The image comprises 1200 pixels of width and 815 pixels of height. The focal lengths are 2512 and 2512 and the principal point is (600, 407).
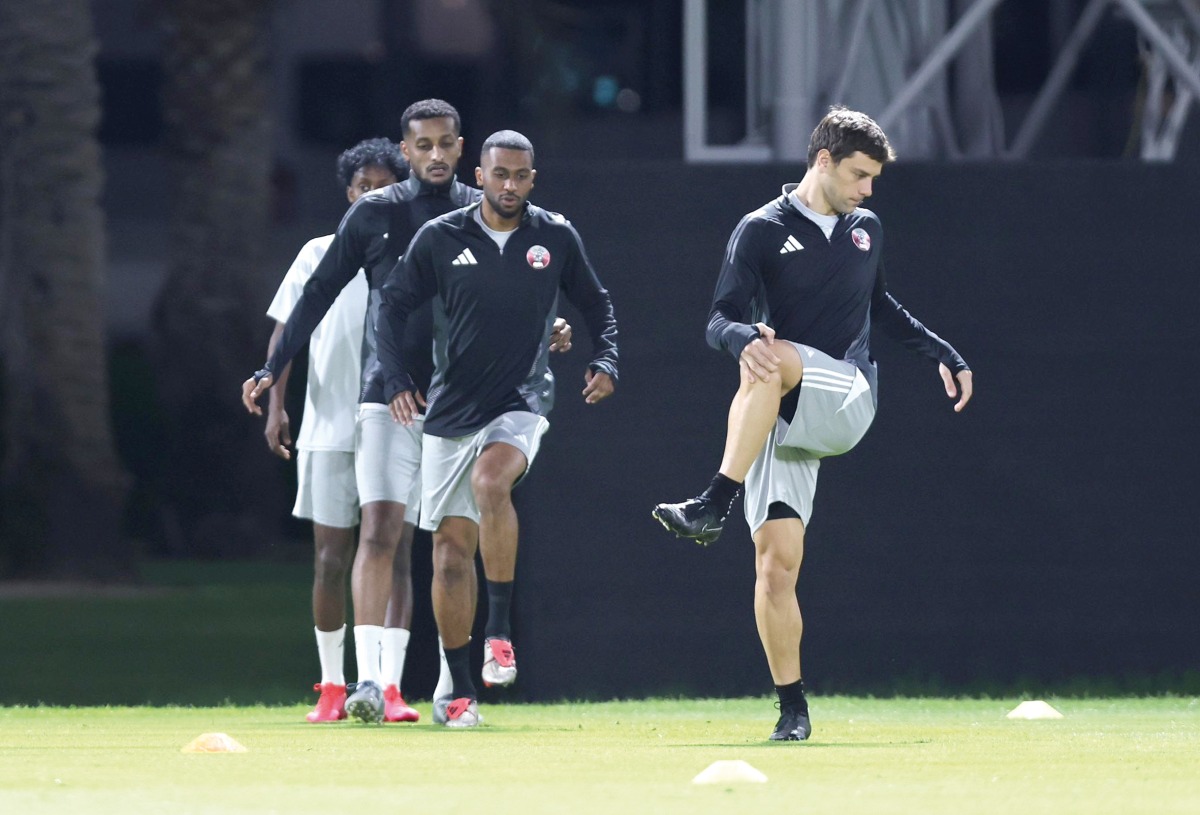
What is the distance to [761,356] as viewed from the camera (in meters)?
7.79

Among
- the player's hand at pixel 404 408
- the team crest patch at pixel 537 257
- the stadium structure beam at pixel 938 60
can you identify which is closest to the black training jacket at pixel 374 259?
the player's hand at pixel 404 408

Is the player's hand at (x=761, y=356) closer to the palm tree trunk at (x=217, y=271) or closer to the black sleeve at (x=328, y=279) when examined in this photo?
the black sleeve at (x=328, y=279)

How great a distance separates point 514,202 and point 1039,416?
330 cm

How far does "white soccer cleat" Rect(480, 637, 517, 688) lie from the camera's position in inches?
328

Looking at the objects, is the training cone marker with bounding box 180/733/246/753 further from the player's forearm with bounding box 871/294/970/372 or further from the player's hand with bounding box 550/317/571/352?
the player's forearm with bounding box 871/294/970/372

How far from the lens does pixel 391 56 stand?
2988 centimetres

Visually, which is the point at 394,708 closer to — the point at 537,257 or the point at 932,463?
the point at 537,257

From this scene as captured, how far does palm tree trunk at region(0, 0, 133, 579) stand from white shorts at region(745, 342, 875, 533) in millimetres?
10752

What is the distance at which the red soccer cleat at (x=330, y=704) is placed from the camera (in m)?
9.26

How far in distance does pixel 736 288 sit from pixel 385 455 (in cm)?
172

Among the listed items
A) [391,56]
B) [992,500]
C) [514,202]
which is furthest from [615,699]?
[391,56]

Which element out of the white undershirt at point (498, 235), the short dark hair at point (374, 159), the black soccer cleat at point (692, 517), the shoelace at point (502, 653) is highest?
the short dark hair at point (374, 159)

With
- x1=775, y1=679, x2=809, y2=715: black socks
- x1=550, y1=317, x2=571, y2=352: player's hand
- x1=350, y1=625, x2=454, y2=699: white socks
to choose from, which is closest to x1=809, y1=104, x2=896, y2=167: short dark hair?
x1=550, y1=317, x2=571, y2=352: player's hand

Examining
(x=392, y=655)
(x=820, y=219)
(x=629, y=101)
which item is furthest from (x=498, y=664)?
(x=629, y=101)
